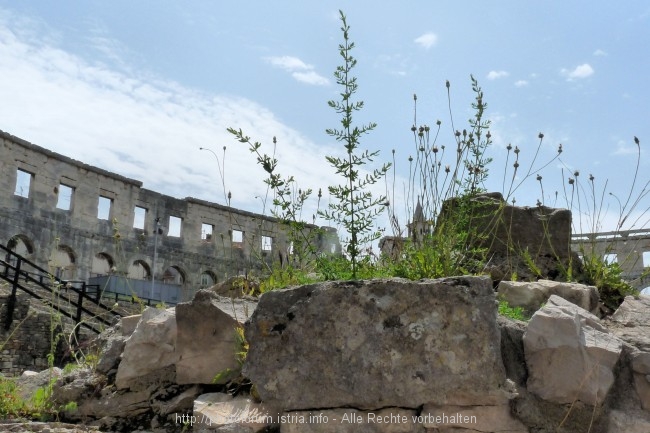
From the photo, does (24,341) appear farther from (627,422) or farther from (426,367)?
(627,422)

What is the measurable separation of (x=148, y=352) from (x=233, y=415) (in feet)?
3.20

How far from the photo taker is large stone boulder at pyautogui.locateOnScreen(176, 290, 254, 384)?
3.86 metres

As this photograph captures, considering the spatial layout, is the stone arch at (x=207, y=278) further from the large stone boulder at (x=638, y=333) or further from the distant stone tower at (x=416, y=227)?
the large stone boulder at (x=638, y=333)

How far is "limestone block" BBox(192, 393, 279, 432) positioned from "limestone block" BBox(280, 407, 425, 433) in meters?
0.14

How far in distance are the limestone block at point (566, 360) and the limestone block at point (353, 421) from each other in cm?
69

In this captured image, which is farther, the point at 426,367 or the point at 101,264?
the point at 101,264

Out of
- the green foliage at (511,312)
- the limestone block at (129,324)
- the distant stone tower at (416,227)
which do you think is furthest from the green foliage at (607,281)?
the limestone block at (129,324)

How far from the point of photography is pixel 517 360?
10.9 ft

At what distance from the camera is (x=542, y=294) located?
4.21 m

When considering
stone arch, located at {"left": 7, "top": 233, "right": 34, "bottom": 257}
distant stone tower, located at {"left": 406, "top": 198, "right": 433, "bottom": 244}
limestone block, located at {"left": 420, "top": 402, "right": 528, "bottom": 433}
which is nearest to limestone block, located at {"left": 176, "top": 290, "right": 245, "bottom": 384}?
limestone block, located at {"left": 420, "top": 402, "right": 528, "bottom": 433}

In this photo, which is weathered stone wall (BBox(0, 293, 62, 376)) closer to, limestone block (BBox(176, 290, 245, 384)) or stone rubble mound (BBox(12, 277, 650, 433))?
limestone block (BBox(176, 290, 245, 384))

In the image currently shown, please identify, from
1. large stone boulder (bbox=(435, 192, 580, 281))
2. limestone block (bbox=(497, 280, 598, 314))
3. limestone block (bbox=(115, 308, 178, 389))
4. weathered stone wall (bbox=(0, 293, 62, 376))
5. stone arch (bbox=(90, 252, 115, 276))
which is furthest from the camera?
stone arch (bbox=(90, 252, 115, 276))

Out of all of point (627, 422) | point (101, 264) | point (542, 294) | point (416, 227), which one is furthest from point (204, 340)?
point (101, 264)

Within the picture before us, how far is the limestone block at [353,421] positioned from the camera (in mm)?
3193
